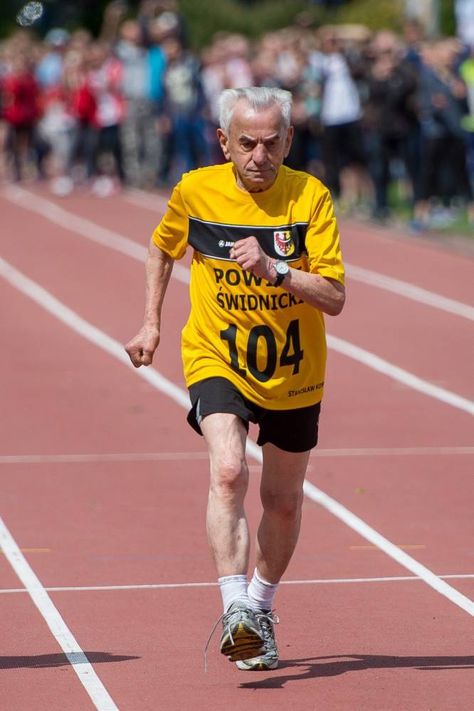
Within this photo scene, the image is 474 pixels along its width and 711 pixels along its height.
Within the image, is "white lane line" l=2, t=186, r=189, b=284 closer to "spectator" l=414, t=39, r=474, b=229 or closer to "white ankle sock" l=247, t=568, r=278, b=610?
"spectator" l=414, t=39, r=474, b=229

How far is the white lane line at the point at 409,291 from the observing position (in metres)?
16.6

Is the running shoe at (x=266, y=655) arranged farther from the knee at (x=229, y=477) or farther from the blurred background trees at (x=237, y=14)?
the blurred background trees at (x=237, y=14)

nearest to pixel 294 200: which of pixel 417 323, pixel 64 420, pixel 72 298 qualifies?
pixel 64 420

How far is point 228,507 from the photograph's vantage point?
6.08 m

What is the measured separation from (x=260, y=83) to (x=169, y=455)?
52.1 ft

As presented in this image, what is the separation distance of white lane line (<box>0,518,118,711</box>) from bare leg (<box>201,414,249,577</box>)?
60 cm

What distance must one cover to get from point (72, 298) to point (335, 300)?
11712 mm

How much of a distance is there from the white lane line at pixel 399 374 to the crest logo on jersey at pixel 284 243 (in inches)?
238

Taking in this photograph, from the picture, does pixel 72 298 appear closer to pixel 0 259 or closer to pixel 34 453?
pixel 0 259

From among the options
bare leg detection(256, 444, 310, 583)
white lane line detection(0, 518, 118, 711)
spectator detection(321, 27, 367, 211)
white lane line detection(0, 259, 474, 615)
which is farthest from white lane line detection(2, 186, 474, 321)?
bare leg detection(256, 444, 310, 583)

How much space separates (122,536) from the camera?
8.58 metres

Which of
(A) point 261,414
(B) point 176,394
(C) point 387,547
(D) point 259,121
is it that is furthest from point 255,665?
(B) point 176,394

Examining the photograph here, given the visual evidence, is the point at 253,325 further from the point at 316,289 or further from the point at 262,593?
the point at 262,593

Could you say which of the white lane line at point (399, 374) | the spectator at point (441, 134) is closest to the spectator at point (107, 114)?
the spectator at point (441, 134)
